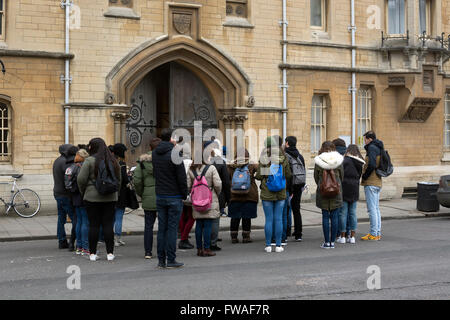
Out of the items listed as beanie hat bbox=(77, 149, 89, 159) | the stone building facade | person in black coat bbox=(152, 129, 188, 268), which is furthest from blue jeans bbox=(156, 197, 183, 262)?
the stone building facade

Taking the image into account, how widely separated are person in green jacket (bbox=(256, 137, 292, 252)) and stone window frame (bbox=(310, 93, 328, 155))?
8.88 meters

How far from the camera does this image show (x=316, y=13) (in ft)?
64.4

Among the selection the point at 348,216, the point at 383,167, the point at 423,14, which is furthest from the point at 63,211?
the point at 423,14

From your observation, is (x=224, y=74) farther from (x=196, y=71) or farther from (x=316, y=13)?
(x=316, y=13)

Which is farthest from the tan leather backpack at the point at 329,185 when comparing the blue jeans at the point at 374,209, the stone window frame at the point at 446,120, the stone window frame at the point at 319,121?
the stone window frame at the point at 446,120

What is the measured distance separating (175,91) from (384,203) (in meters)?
6.85

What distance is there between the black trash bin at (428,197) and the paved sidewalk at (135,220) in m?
0.21

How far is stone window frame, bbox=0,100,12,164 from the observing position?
15.6 meters

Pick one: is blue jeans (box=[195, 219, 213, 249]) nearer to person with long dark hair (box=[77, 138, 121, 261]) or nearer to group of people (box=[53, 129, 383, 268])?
group of people (box=[53, 129, 383, 268])

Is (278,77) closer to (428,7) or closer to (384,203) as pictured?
(384,203)

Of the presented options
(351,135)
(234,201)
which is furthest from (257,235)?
(351,135)

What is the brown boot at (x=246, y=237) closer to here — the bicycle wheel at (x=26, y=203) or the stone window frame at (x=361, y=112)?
the bicycle wheel at (x=26, y=203)

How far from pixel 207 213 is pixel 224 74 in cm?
818

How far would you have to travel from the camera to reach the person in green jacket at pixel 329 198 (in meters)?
11.1
